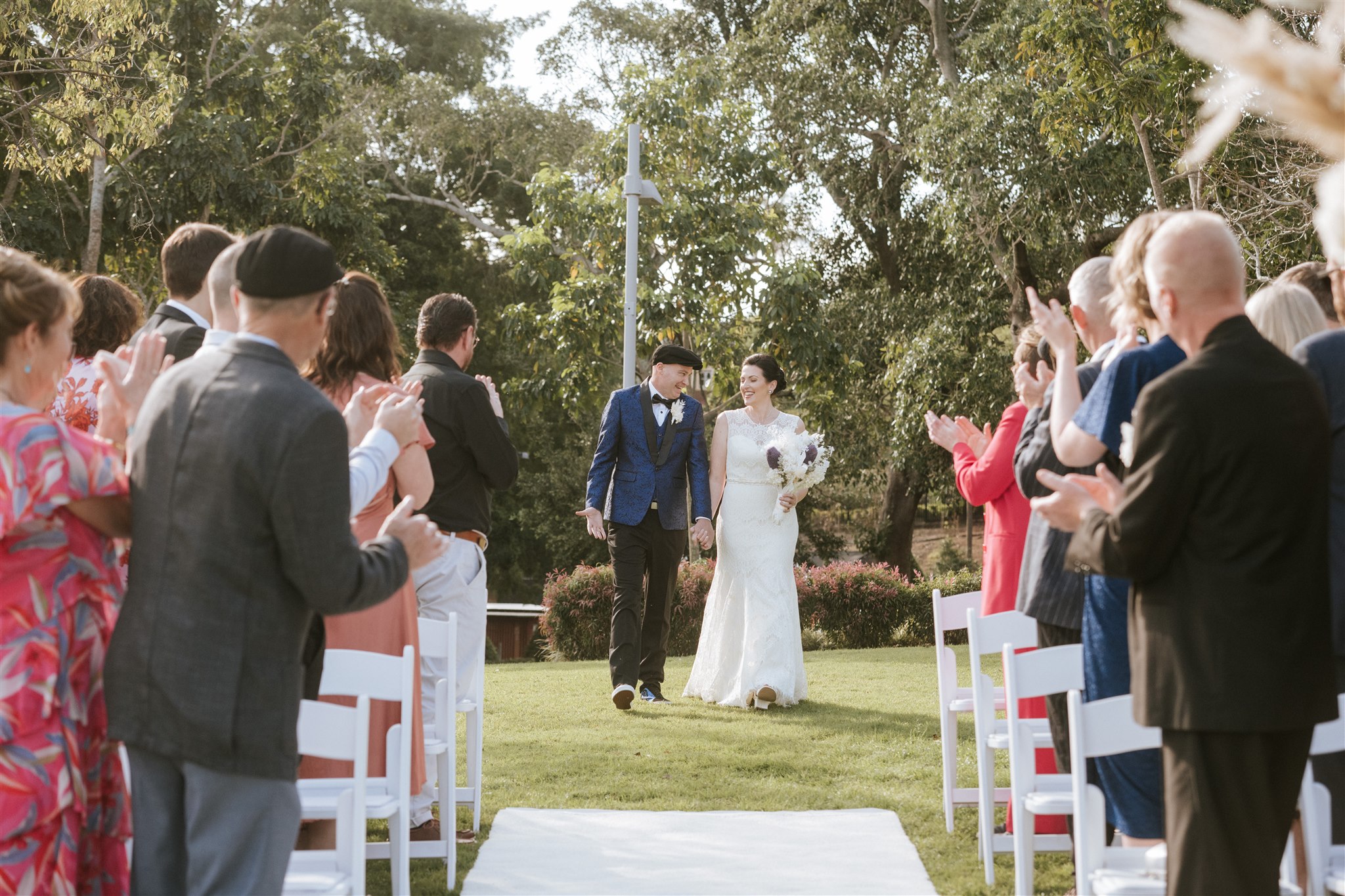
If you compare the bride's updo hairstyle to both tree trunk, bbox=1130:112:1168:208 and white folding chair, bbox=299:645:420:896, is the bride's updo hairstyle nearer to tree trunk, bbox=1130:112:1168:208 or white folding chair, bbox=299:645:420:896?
white folding chair, bbox=299:645:420:896

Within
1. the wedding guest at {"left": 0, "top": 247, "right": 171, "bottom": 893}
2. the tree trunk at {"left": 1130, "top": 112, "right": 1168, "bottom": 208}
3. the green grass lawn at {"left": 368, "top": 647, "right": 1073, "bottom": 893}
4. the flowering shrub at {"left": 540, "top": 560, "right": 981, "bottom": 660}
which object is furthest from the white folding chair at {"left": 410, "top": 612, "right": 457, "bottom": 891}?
the tree trunk at {"left": 1130, "top": 112, "right": 1168, "bottom": 208}

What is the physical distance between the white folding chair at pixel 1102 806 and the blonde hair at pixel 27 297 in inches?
105

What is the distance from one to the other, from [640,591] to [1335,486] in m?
5.64

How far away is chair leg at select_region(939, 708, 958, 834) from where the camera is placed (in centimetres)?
541

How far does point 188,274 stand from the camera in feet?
14.9

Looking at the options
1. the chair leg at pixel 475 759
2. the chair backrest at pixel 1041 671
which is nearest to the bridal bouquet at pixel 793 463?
the chair leg at pixel 475 759

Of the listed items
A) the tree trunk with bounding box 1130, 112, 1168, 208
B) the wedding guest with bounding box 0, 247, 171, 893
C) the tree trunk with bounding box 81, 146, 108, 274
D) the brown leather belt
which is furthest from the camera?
the tree trunk with bounding box 81, 146, 108, 274

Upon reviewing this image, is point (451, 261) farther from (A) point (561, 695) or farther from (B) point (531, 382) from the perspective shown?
(A) point (561, 695)

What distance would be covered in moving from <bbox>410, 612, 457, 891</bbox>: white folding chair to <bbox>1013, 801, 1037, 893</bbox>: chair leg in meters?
2.08

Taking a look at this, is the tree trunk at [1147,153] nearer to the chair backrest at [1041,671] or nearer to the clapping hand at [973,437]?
the clapping hand at [973,437]

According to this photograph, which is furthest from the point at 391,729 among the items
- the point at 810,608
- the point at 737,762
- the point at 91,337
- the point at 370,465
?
the point at 810,608

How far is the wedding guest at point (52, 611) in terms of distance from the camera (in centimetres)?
268

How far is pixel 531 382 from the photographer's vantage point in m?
19.9

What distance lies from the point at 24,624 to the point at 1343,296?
395 centimetres
